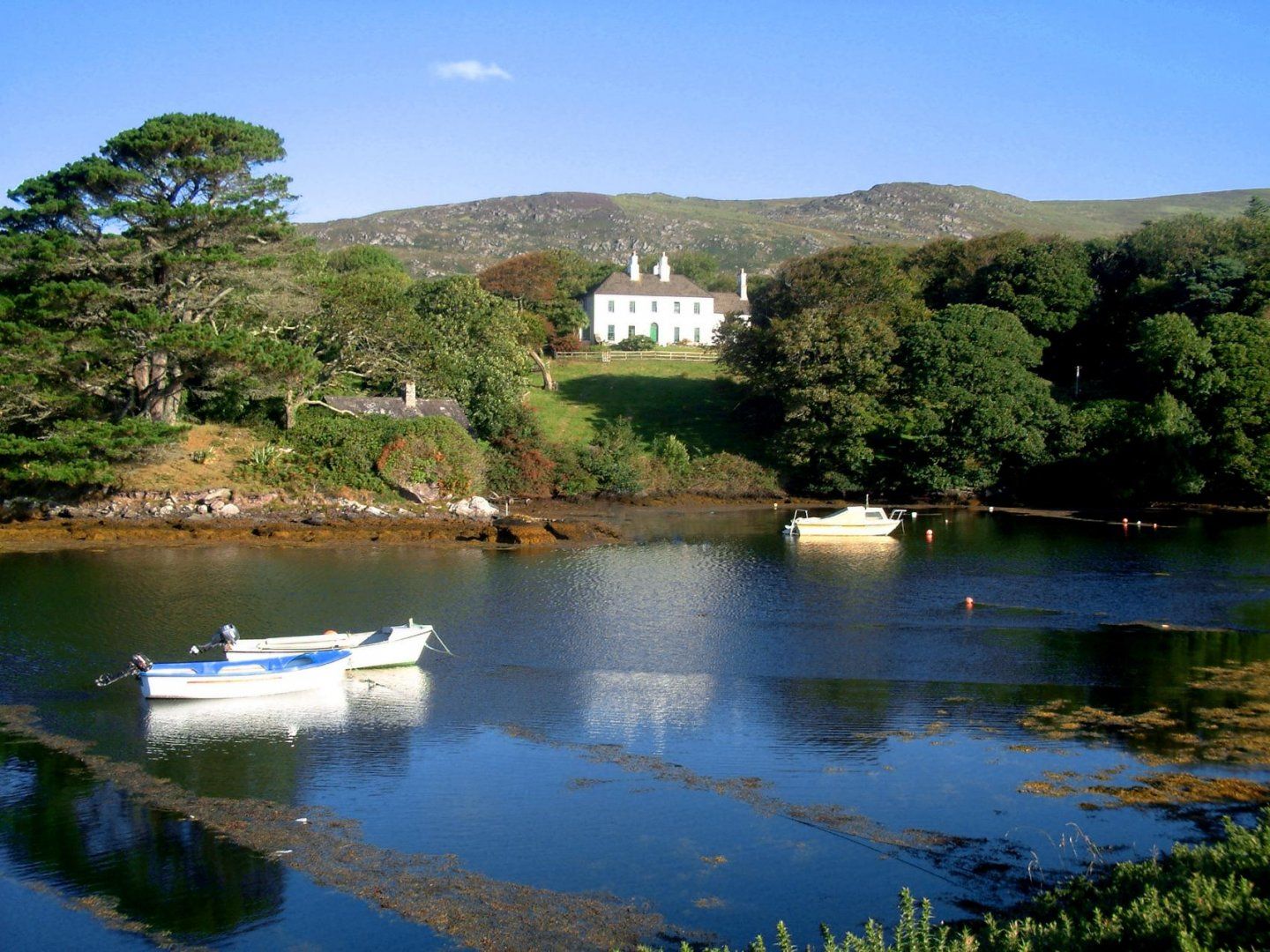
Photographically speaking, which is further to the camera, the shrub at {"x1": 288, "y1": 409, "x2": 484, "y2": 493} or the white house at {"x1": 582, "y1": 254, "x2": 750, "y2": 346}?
the white house at {"x1": 582, "y1": 254, "x2": 750, "y2": 346}

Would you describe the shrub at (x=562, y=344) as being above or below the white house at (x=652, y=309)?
below

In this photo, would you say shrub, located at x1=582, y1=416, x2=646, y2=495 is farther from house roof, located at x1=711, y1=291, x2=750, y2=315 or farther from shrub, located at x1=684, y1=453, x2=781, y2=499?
house roof, located at x1=711, y1=291, x2=750, y2=315

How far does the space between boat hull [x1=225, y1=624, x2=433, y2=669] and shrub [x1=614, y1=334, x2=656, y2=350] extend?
65.6 meters

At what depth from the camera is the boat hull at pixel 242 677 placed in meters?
24.0

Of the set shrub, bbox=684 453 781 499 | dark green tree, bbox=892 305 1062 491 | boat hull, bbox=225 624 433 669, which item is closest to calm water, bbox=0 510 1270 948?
boat hull, bbox=225 624 433 669

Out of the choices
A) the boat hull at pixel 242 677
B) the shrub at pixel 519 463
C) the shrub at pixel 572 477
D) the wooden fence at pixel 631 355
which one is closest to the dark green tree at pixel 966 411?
the shrub at pixel 572 477

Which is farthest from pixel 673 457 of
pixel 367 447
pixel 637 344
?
pixel 637 344

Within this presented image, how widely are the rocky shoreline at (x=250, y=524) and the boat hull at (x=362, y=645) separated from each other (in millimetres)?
18097

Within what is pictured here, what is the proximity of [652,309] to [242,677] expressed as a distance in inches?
3117

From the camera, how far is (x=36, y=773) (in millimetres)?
19828

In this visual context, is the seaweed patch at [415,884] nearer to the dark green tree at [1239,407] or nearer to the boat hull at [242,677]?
the boat hull at [242,677]

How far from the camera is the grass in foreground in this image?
10.4 metres

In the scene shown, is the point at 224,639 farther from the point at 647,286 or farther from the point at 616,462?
the point at 647,286

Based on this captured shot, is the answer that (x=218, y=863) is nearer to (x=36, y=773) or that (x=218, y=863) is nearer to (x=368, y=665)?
(x=36, y=773)
